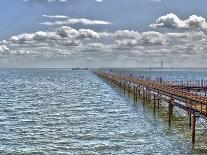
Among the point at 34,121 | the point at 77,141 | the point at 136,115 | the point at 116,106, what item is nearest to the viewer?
the point at 77,141

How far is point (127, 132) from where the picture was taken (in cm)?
3562

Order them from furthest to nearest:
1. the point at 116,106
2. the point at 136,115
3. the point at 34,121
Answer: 1. the point at 116,106
2. the point at 136,115
3. the point at 34,121

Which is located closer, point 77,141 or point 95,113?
point 77,141

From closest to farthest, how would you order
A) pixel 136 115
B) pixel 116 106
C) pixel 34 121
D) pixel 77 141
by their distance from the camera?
pixel 77 141 → pixel 34 121 → pixel 136 115 → pixel 116 106

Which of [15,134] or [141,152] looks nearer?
[141,152]

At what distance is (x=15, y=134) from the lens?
34.3 meters

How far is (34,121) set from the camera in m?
42.1

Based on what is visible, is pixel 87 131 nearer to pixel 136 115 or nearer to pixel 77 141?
pixel 77 141

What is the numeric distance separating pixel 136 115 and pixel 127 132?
41.3 feet

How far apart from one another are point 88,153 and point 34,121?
15784mm

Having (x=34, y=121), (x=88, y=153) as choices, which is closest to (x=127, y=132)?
(x=88, y=153)

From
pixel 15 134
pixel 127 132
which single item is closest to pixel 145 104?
pixel 127 132

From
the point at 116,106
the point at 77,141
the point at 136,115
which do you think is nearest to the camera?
the point at 77,141

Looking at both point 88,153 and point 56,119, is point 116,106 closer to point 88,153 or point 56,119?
point 56,119
